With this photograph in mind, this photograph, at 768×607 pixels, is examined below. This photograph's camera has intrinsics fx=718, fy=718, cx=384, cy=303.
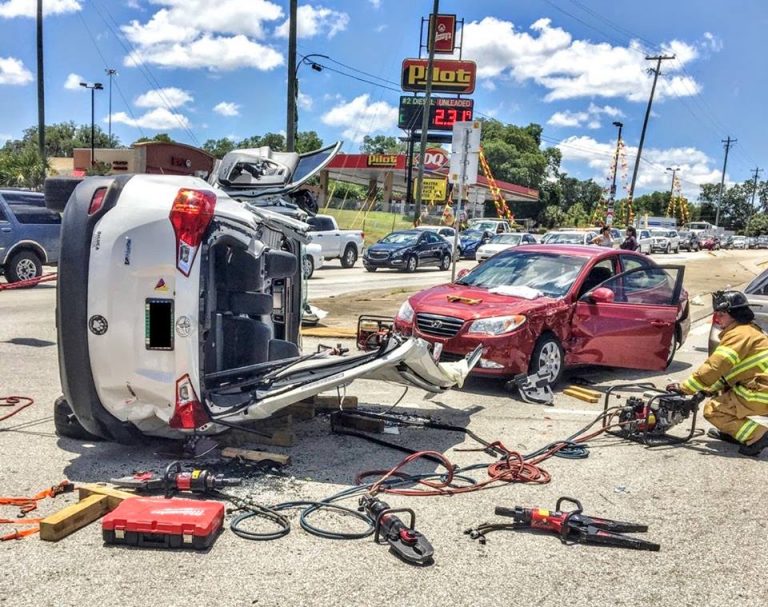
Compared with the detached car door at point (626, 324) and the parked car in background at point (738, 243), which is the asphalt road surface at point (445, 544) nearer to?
the detached car door at point (626, 324)

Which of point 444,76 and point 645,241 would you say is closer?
point 645,241

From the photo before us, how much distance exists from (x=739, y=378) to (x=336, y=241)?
1977 centimetres

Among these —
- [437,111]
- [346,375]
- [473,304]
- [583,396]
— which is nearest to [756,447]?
[583,396]

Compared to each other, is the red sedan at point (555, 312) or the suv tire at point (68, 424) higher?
the red sedan at point (555, 312)

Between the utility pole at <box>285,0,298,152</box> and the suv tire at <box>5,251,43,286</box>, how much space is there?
998 cm

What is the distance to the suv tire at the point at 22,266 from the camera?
1530 centimetres

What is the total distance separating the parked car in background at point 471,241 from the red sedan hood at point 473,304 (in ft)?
83.3

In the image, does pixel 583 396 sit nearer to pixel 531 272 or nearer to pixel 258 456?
pixel 531 272

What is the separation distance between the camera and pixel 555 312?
7.73 m

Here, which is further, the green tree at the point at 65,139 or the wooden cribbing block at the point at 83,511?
the green tree at the point at 65,139

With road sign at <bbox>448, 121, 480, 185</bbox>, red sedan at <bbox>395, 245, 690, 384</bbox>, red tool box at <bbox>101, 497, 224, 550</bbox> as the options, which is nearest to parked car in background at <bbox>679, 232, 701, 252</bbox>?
road sign at <bbox>448, 121, 480, 185</bbox>

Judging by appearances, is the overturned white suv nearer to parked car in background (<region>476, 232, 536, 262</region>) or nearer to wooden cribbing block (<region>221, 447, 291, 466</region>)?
wooden cribbing block (<region>221, 447, 291, 466</region>)

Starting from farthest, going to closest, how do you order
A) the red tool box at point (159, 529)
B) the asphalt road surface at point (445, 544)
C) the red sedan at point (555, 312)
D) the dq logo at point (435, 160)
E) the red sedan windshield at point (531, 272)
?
the dq logo at point (435, 160) < the red sedan windshield at point (531, 272) < the red sedan at point (555, 312) < the red tool box at point (159, 529) < the asphalt road surface at point (445, 544)

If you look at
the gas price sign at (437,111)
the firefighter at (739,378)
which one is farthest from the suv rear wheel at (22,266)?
the gas price sign at (437,111)
